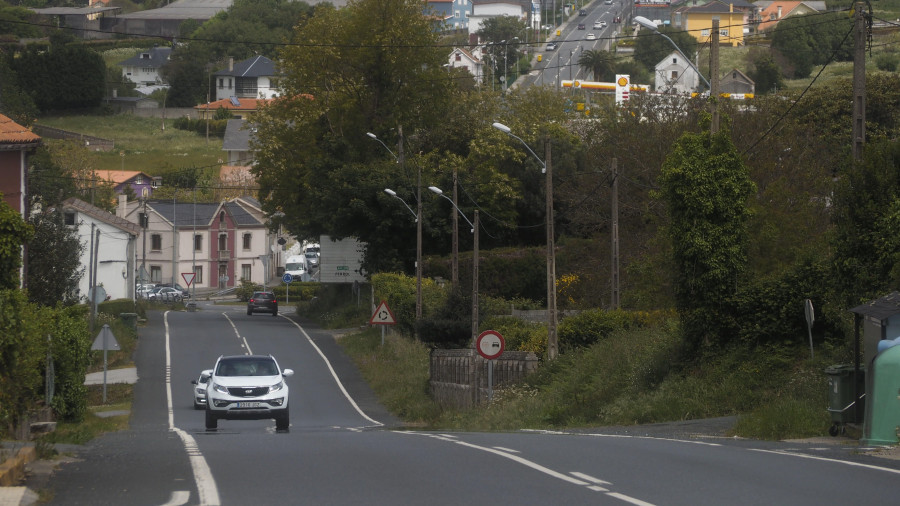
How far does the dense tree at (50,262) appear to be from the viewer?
40.0 m

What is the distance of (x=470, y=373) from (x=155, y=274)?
6961 cm

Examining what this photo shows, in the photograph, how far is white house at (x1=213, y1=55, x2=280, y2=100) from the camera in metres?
172

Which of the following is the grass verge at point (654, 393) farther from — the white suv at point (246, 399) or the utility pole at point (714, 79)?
the utility pole at point (714, 79)

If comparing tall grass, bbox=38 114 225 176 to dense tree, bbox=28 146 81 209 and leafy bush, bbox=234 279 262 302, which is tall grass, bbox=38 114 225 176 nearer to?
leafy bush, bbox=234 279 262 302

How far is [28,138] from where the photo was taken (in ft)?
110

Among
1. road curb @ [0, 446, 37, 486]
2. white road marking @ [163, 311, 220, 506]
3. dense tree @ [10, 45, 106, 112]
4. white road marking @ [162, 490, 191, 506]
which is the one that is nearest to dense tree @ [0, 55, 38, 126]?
white road marking @ [163, 311, 220, 506]

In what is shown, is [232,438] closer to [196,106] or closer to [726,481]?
[726,481]

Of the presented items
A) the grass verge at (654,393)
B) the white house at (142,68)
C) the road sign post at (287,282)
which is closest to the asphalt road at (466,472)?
the grass verge at (654,393)

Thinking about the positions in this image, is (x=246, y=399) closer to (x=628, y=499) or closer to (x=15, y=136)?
(x=15, y=136)

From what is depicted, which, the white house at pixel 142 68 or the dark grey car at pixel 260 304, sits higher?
the white house at pixel 142 68

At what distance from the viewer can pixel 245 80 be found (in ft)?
573

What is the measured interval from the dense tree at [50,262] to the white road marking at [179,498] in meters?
30.7

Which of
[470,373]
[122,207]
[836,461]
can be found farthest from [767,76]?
[836,461]

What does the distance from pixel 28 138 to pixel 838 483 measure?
93.3 ft
